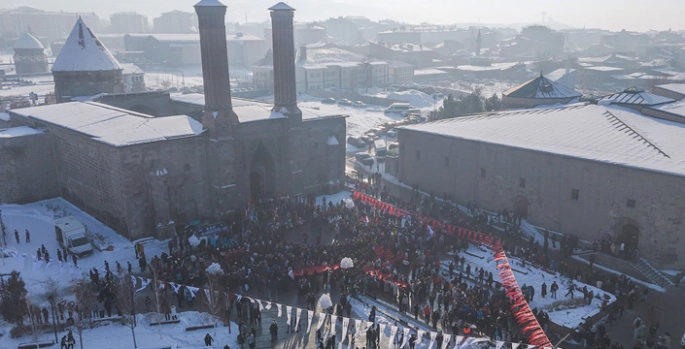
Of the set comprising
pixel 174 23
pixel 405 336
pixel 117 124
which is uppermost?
pixel 174 23

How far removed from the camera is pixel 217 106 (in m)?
28.7

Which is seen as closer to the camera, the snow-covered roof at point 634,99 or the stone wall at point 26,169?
the stone wall at point 26,169

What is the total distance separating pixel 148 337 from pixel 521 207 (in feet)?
67.8

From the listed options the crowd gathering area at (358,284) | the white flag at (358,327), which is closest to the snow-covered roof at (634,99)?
the crowd gathering area at (358,284)

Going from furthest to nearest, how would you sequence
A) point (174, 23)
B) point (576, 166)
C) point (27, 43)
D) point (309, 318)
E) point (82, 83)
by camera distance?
1. point (174, 23)
2. point (27, 43)
3. point (82, 83)
4. point (576, 166)
5. point (309, 318)

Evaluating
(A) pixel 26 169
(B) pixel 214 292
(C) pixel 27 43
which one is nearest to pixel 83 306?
(B) pixel 214 292

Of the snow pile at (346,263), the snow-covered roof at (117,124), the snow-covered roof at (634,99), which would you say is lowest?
the snow pile at (346,263)

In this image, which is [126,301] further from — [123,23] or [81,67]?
[123,23]

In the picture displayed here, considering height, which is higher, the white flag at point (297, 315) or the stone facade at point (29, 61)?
the stone facade at point (29, 61)

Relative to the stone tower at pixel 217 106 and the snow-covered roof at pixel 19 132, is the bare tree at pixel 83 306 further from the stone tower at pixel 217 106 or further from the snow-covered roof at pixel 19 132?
the snow-covered roof at pixel 19 132

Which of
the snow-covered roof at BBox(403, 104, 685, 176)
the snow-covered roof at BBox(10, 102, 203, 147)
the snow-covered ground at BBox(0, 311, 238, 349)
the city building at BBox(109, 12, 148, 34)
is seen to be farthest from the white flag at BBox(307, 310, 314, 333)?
the city building at BBox(109, 12, 148, 34)

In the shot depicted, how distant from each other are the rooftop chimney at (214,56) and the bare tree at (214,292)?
10926mm

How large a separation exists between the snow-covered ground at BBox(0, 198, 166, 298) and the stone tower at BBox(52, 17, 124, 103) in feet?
38.0

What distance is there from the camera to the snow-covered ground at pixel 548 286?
19.8 meters
